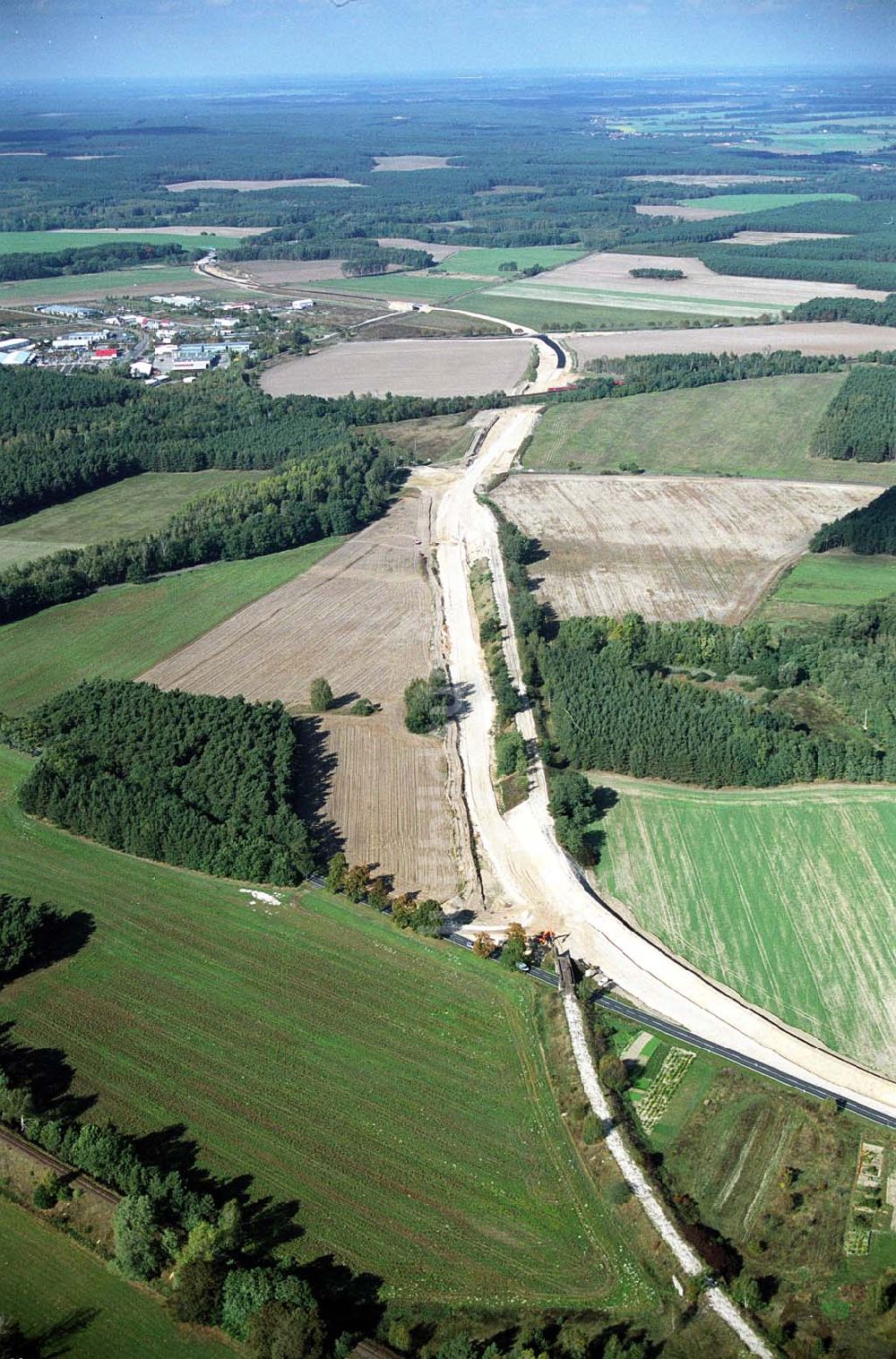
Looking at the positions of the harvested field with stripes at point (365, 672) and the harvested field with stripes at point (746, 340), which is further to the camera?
the harvested field with stripes at point (746, 340)

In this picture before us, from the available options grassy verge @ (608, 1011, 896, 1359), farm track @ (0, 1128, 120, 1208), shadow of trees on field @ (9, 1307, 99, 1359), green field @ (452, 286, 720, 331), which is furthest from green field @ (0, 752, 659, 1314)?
green field @ (452, 286, 720, 331)

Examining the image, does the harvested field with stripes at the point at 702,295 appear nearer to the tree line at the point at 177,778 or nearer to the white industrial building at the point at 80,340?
the white industrial building at the point at 80,340

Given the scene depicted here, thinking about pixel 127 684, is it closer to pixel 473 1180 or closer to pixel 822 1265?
pixel 473 1180

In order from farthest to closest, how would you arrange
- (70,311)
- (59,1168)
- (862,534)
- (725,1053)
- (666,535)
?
(70,311) → (666,535) → (862,534) → (725,1053) → (59,1168)

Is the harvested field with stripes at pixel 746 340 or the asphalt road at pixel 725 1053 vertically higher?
the harvested field with stripes at pixel 746 340

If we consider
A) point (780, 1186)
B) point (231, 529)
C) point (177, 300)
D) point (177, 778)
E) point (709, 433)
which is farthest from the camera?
point (177, 300)

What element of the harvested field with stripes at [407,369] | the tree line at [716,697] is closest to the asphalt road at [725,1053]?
the tree line at [716,697]

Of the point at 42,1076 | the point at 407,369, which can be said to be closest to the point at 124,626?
the point at 42,1076

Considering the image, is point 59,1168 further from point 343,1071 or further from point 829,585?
point 829,585
